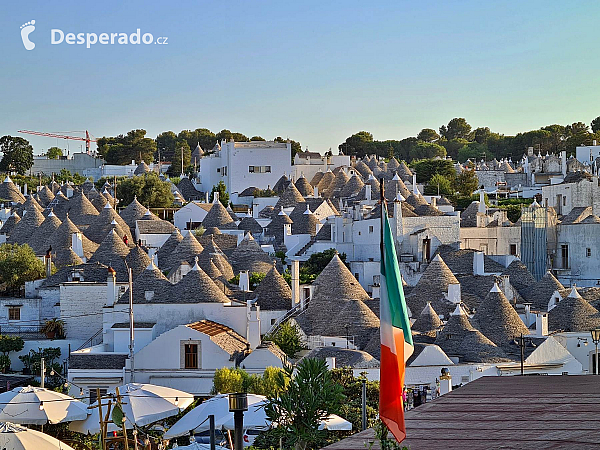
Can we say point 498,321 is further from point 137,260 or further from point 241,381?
point 137,260

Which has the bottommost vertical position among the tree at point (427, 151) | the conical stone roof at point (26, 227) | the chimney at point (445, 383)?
the chimney at point (445, 383)

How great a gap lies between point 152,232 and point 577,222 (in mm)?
22046

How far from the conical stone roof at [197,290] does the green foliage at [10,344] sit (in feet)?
19.1

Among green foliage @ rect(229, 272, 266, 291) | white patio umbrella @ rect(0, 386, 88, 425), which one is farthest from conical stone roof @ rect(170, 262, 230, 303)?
white patio umbrella @ rect(0, 386, 88, 425)

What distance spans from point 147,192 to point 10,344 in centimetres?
3434

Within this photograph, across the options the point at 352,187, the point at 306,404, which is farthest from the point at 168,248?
the point at 306,404

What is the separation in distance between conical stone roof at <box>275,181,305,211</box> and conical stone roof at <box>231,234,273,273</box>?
15299 millimetres

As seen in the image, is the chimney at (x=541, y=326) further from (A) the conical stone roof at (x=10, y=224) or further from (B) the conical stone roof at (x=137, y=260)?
(A) the conical stone roof at (x=10, y=224)

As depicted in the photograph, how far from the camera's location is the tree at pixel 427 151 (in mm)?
113375

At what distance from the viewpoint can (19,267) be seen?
45.9 metres

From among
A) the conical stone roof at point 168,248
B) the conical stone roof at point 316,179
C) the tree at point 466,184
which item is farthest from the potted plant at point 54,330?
the tree at point 466,184

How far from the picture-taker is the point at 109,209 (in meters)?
58.0

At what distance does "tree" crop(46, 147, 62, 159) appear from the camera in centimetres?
11000

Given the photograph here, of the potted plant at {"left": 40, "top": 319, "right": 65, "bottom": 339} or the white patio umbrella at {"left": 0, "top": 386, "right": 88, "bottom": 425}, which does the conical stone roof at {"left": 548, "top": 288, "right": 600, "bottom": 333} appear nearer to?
→ the potted plant at {"left": 40, "top": 319, "right": 65, "bottom": 339}
